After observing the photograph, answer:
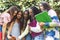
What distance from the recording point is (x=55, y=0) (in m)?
4.06

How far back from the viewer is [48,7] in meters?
4.05

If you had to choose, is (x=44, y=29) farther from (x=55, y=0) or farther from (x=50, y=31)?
(x=55, y=0)

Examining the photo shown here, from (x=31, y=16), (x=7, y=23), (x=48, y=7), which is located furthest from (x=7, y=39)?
(x=48, y=7)

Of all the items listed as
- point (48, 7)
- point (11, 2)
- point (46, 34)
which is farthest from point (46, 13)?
point (11, 2)

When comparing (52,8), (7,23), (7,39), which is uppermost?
(52,8)

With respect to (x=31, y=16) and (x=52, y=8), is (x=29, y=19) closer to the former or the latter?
(x=31, y=16)

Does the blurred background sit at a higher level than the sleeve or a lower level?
higher

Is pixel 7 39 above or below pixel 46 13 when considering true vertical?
below

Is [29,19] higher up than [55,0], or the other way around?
[55,0]

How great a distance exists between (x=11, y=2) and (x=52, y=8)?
26.8 inches

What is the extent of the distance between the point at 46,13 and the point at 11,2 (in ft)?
1.99

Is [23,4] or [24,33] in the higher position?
[23,4]

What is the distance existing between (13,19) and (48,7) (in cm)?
62

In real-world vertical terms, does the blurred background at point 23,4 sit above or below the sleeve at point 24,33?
above
